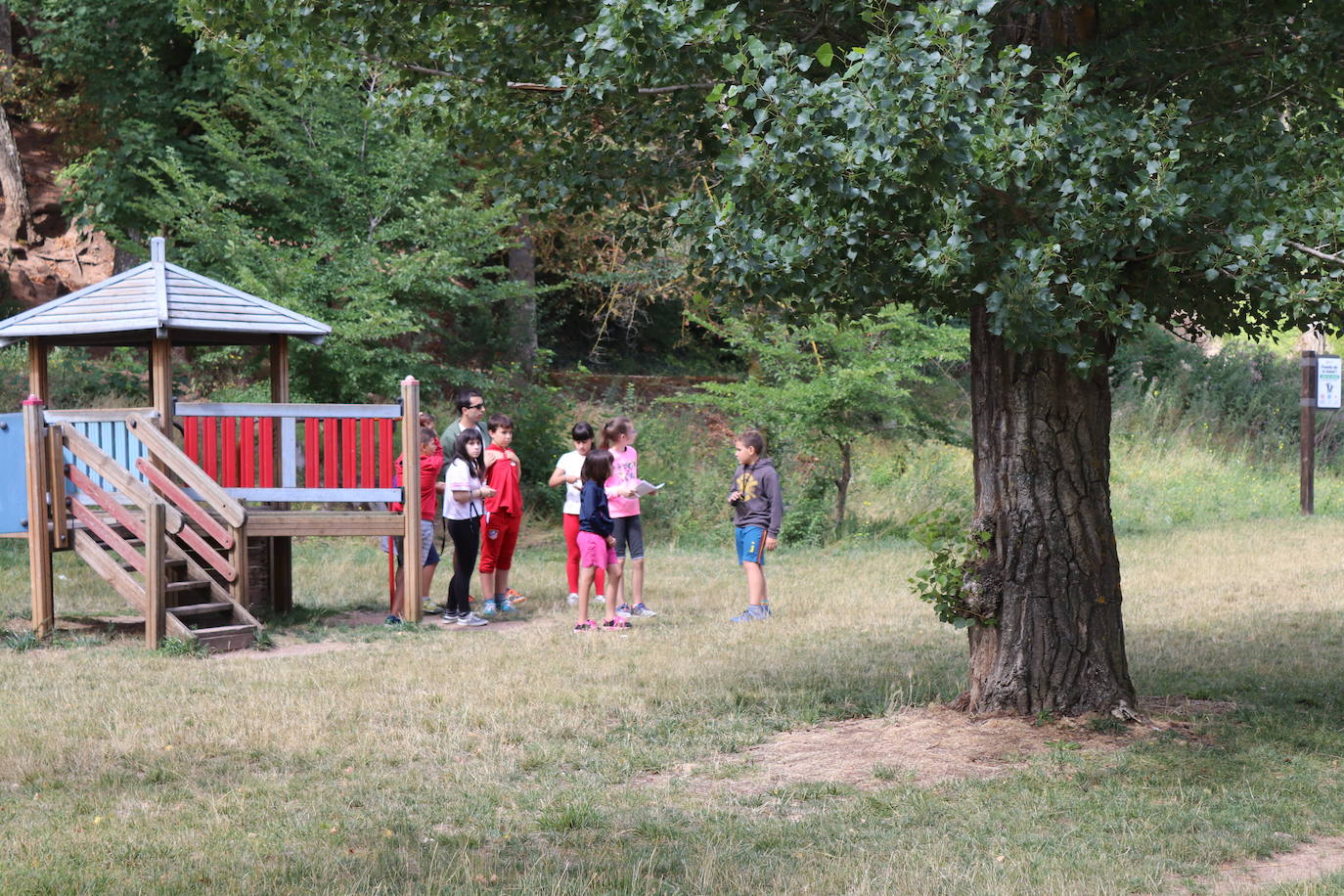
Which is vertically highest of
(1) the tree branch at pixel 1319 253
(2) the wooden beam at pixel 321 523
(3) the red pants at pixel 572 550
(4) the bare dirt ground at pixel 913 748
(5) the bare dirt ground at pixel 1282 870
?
(1) the tree branch at pixel 1319 253

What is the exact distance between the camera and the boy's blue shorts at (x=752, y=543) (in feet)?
38.1

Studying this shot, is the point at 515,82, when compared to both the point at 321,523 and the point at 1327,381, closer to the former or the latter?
the point at 321,523

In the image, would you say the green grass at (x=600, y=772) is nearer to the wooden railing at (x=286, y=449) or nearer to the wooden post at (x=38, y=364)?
the wooden railing at (x=286, y=449)

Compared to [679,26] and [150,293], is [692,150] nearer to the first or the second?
[679,26]

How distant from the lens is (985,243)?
632 centimetres

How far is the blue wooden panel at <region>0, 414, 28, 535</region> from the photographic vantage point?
449 inches

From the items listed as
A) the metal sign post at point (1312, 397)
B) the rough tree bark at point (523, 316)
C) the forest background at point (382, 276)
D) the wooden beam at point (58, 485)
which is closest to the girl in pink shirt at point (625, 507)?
the forest background at point (382, 276)

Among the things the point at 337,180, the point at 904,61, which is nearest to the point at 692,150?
the point at 904,61

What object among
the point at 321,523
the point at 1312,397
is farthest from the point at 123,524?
the point at 1312,397

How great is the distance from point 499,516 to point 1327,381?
1491cm

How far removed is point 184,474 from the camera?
1150 cm

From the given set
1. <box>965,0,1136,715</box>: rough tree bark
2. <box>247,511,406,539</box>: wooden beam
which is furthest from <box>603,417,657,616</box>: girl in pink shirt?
<box>965,0,1136,715</box>: rough tree bark

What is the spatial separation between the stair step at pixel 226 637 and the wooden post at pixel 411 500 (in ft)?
4.63

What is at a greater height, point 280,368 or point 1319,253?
point 1319,253
